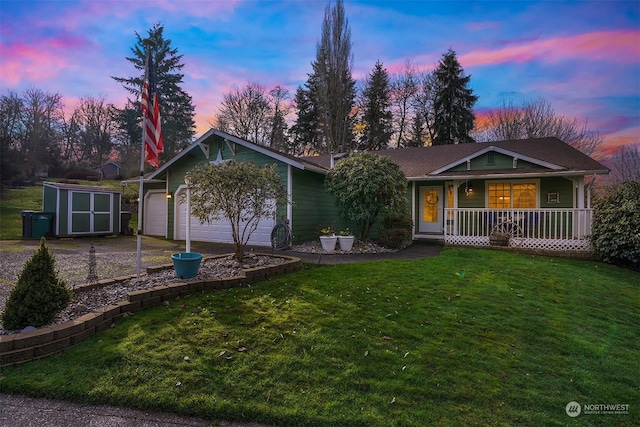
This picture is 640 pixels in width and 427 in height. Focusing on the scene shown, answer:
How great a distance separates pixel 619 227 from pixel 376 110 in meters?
21.5

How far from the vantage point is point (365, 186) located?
32.0 ft

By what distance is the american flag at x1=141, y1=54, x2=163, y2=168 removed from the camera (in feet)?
16.3

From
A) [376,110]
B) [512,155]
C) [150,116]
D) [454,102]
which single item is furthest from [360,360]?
[454,102]

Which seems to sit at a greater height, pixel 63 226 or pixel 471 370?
pixel 63 226

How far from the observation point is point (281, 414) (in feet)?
7.83

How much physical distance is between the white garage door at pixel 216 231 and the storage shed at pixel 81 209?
11.6ft

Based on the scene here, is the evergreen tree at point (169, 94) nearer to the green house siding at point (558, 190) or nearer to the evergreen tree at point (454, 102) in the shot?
the evergreen tree at point (454, 102)

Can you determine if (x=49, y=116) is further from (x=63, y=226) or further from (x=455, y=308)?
(x=455, y=308)

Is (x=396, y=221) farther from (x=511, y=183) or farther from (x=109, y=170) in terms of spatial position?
(x=109, y=170)

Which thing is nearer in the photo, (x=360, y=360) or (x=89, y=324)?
(x=360, y=360)

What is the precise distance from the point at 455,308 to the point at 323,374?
2.59 meters

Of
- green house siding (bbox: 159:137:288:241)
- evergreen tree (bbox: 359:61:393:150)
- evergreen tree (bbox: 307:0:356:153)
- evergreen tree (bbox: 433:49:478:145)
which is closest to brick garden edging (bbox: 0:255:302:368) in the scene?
green house siding (bbox: 159:137:288:241)

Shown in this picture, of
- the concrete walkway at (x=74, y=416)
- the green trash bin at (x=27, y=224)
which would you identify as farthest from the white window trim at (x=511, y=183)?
the green trash bin at (x=27, y=224)

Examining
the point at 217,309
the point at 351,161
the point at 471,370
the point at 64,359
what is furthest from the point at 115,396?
the point at 351,161
